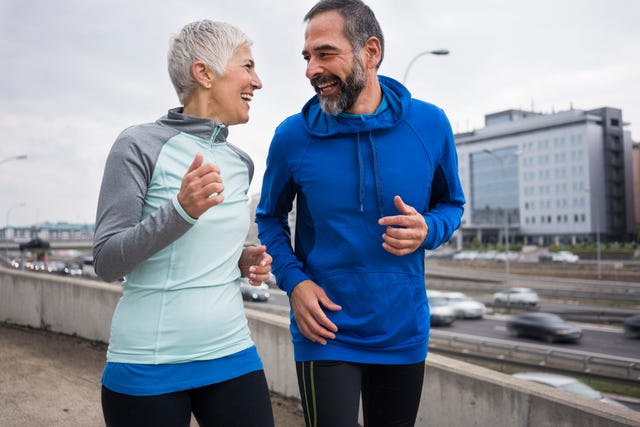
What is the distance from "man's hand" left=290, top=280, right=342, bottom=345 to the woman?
24 centimetres

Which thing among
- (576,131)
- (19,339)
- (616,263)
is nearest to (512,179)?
(576,131)

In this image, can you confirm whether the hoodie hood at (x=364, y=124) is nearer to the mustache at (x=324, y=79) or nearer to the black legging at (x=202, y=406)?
the mustache at (x=324, y=79)

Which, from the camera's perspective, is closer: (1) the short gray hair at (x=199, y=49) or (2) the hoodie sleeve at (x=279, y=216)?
(1) the short gray hair at (x=199, y=49)

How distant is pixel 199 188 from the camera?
1.59m

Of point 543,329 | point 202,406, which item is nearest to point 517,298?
point 543,329

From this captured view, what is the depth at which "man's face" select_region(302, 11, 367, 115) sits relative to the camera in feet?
7.14

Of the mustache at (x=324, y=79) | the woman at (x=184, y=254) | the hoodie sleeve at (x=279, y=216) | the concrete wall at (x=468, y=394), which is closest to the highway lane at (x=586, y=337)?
the concrete wall at (x=468, y=394)

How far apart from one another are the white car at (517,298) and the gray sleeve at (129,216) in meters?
38.1

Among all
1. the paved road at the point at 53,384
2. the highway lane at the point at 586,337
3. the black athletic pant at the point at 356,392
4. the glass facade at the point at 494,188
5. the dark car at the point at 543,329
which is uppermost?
the glass facade at the point at 494,188

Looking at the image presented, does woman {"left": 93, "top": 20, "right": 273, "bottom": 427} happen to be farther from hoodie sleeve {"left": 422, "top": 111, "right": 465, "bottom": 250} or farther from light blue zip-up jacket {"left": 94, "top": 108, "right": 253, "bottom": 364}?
hoodie sleeve {"left": 422, "top": 111, "right": 465, "bottom": 250}

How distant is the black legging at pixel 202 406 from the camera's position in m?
1.77

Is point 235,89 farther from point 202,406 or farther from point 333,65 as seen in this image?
point 202,406

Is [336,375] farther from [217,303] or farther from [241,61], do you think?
[241,61]

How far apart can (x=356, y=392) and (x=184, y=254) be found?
837 mm
